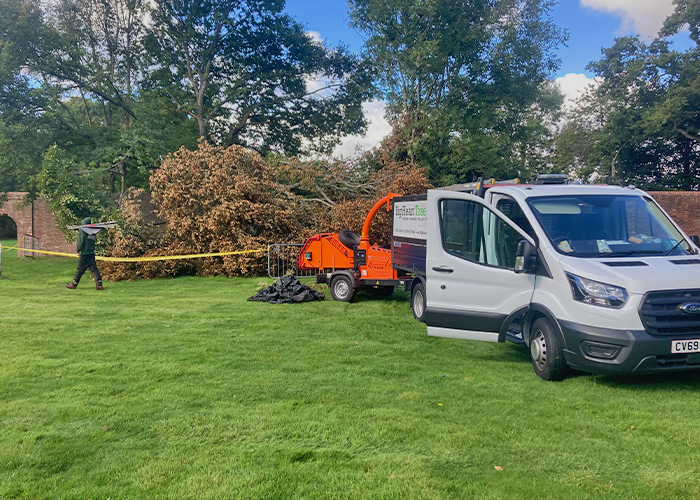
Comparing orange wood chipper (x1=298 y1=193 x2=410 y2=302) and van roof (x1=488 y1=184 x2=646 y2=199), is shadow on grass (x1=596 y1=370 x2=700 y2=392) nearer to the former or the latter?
van roof (x1=488 y1=184 x2=646 y2=199)

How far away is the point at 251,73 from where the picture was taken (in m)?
27.1

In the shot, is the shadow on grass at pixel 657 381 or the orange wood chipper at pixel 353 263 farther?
the orange wood chipper at pixel 353 263

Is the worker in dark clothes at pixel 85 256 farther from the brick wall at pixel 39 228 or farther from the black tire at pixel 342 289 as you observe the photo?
the brick wall at pixel 39 228

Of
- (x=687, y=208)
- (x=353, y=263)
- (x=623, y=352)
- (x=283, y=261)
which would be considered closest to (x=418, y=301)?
(x=353, y=263)

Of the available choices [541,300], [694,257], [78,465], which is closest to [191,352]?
[78,465]

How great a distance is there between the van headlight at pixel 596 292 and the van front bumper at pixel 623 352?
27 centimetres

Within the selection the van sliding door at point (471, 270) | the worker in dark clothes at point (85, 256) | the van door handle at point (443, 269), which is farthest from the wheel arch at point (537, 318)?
the worker in dark clothes at point (85, 256)

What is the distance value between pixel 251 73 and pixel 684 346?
2577 cm

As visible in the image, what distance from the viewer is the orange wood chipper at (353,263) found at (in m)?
10.9

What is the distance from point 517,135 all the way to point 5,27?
25247 mm

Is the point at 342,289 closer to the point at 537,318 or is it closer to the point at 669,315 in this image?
the point at 537,318

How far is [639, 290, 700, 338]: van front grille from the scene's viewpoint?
4.99 m

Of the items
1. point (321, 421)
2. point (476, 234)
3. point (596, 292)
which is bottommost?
point (321, 421)

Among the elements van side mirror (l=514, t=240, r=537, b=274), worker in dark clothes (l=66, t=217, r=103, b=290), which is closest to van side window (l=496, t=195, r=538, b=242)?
van side mirror (l=514, t=240, r=537, b=274)
